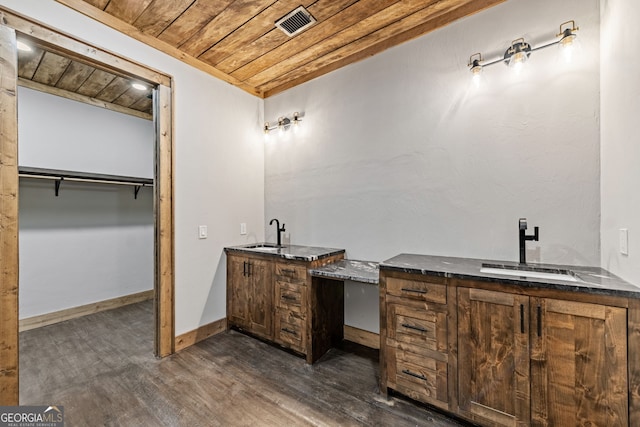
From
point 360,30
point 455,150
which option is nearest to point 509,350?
point 455,150

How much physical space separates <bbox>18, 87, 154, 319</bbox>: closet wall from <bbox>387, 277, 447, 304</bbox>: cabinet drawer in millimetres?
3869

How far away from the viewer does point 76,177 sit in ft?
10.4

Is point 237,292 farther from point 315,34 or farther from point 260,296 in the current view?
point 315,34

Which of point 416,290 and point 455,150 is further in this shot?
point 455,150

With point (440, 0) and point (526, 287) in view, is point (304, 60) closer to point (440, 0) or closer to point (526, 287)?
point (440, 0)

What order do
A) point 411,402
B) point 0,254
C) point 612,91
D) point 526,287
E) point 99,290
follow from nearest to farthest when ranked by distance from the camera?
point 526,287
point 612,91
point 0,254
point 411,402
point 99,290

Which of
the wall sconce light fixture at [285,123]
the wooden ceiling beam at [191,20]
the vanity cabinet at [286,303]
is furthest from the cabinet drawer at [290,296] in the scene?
the wooden ceiling beam at [191,20]

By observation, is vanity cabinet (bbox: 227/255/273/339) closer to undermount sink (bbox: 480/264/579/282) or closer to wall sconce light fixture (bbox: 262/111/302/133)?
wall sconce light fixture (bbox: 262/111/302/133)

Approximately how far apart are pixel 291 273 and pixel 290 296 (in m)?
0.21

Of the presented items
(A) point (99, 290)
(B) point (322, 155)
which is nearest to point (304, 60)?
(B) point (322, 155)

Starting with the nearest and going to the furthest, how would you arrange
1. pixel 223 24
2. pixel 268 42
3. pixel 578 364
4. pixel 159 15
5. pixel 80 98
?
pixel 578 364
pixel 159 15
pixel 223 24
pixel 268 42
pixel 80 98

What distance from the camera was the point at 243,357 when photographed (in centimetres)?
247

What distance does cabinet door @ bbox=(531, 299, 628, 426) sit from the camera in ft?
4.09

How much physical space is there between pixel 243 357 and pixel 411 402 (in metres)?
1.47
